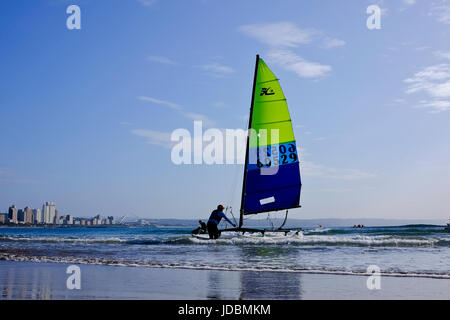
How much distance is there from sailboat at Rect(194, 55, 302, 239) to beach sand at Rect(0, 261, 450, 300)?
10.2 meters

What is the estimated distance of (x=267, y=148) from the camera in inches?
861

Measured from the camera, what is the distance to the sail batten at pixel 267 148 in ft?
70.6

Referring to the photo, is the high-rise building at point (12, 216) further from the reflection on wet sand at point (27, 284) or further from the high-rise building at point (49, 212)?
the reflection on wet sand at point (27, 284)

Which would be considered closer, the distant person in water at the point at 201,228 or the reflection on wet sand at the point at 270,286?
the reflection on wet sand at the point at 270,286

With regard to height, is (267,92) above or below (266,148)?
above

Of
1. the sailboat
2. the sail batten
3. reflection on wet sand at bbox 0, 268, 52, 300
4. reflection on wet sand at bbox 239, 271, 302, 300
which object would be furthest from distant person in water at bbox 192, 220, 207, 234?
reflection on wet sand at bbox 0, 268, 52, 300

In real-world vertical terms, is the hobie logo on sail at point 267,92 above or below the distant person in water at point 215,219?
above

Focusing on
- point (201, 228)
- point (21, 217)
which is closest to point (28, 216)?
point (21, 217)

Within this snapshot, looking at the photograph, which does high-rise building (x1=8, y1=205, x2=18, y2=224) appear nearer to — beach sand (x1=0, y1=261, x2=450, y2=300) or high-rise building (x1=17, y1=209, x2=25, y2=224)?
high-rise building (x1=17, y1=209, x2=25, y2=224)

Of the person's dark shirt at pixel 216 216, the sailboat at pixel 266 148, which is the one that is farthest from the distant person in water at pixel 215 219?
the sailboat at pixel 266 148

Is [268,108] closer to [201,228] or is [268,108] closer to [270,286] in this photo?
[201,228]

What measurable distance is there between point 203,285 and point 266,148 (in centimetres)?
1326
